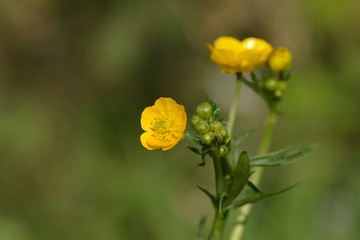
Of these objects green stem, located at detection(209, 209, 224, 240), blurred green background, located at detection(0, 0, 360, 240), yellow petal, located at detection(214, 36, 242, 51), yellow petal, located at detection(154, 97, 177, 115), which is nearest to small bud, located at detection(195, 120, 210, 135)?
yellow petal, located at detection(154, 97, 177, 115)

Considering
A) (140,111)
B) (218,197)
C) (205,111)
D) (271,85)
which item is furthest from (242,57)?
(140,111)

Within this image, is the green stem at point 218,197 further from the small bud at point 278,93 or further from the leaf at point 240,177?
the small bud at point 278,93

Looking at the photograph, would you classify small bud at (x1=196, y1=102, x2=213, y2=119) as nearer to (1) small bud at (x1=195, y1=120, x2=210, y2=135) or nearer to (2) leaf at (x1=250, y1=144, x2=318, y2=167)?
(1) small bud at (x1=195, y1=120, x2=210, y2=135)

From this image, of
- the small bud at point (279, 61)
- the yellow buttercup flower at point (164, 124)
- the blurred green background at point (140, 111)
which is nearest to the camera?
the yellow buttercup flower at point (164, 124)

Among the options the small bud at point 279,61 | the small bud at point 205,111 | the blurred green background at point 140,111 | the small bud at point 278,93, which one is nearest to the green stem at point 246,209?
the small bud at point 278,93

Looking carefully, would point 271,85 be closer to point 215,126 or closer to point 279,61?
point 279,61
